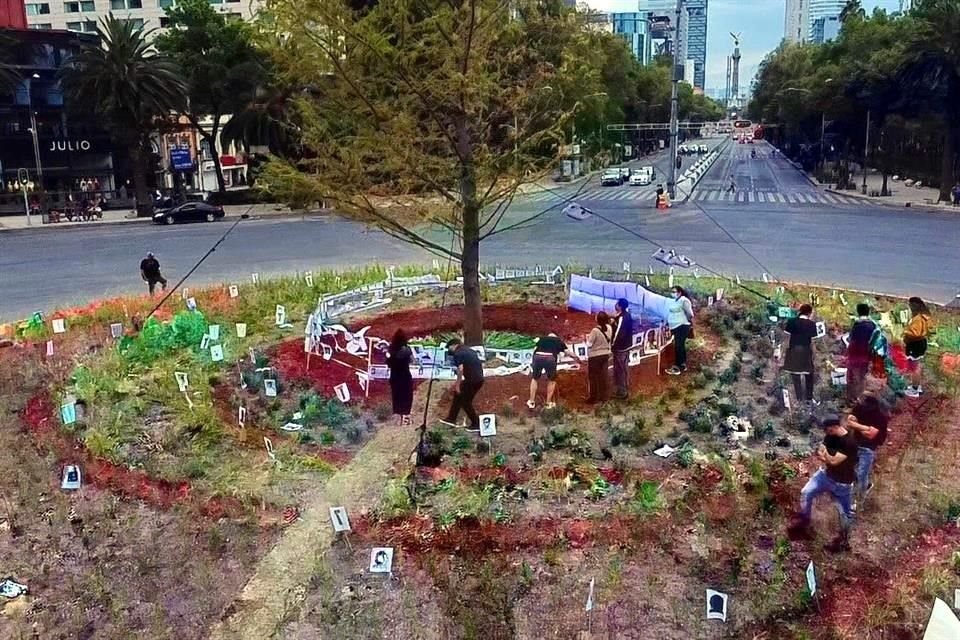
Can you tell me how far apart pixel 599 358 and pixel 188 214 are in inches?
1426

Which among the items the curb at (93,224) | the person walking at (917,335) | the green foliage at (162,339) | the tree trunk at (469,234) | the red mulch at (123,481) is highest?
the tree trunk at (469,234)

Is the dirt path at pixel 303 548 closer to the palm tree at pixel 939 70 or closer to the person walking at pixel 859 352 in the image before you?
the person walking at pixel 859 352

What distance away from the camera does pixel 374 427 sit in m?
11.3

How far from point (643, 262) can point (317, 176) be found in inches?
580

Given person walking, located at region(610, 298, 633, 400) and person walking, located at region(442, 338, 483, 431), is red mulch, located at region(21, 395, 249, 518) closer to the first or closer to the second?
person walking, located at region(442, 338, 483, 431)

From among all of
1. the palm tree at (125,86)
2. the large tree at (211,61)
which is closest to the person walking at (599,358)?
the palm tree at (125,86)

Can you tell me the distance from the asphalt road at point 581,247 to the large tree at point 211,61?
11.6m

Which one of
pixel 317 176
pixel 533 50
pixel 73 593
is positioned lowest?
pixel 73 593

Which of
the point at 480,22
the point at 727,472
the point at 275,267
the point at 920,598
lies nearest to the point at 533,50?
the point at 480,22

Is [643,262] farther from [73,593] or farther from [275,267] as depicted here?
[73,593]

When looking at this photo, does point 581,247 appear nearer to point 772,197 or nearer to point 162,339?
point 162,339

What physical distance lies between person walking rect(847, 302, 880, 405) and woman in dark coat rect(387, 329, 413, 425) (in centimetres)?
602

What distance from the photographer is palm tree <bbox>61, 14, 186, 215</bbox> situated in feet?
153

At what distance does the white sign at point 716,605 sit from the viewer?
678 cm
